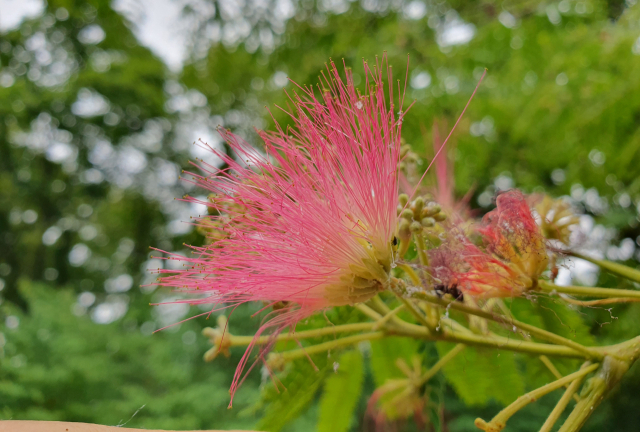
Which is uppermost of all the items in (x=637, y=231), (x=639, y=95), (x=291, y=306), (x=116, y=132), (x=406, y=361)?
(x=116, y=132)

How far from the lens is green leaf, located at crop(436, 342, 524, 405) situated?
47.8 inches

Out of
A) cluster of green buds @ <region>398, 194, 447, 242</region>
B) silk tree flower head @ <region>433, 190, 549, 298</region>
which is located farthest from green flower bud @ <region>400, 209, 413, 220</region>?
silk tree flower head @ <region>433, 190, 549, 298</region>

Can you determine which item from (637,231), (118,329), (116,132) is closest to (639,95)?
(637,231)

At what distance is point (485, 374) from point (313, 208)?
823 mm

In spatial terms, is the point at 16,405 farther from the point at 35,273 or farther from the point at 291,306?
the point at 35,273

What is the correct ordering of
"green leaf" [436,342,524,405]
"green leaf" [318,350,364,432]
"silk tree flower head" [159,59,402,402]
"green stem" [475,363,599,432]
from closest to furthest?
"green stem" [475,363,599,432] < "silk tree flower head" [159,59,402,402] < "green leaf" [436,342,524,405] < "green leaf" [318,350,364,432]

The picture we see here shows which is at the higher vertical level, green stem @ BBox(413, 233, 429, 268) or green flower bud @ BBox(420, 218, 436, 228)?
green flower bud @ BBox(420, 218, 436, 228)

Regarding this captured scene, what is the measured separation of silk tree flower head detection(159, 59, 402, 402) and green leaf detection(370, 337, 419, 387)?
0.59 m

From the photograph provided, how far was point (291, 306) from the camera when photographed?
88 cm

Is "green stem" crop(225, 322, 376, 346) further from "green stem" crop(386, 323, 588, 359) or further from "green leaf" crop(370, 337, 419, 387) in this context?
"green leaf" crop(370, 337, 419, 387)

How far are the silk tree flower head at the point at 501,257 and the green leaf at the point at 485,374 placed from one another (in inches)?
16.0

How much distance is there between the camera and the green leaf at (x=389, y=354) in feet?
4.50

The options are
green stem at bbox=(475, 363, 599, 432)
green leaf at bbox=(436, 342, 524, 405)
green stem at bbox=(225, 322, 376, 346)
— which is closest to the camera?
green stem at bbox=(475, 363, 599, 432)

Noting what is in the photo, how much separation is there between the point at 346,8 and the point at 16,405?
3205mm
